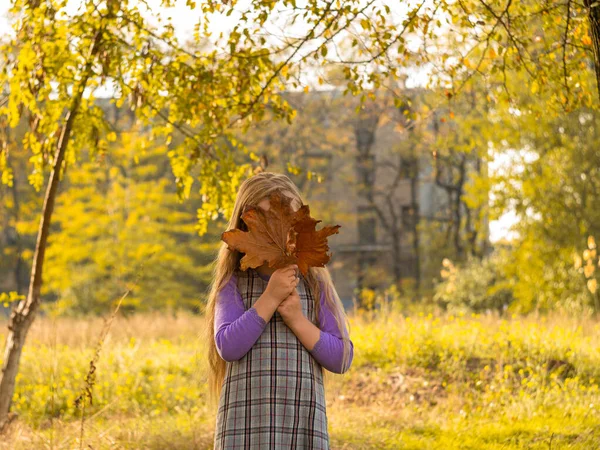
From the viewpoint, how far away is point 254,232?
268cm

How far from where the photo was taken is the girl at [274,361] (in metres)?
2.64

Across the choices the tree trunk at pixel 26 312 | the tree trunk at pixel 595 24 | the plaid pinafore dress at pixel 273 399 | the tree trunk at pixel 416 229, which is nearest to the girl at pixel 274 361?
the plaid pinafore dress at pixel 273 399

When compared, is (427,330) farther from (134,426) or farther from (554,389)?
(134,426)

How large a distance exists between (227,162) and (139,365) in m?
4.08

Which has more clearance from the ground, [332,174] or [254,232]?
Answer: [332,174]

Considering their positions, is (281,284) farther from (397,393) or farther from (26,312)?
(397,393)

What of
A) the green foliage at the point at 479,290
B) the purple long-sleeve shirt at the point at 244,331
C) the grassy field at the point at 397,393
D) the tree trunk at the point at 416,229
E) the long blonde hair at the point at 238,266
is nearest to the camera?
the purple long-sleeve shirt at the point at 244,331

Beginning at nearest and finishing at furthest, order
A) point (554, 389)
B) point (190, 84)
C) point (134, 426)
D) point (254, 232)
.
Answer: point (254, 232)
point (190, 84)
point (134, 426)
point (554, 389)

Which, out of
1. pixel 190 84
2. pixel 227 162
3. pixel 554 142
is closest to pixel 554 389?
pixel 227 162

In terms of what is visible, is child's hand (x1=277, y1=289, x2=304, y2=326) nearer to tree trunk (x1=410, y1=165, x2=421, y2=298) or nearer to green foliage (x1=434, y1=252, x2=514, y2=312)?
green foliage (x1=434, y1=252, x2=514, y2=312)

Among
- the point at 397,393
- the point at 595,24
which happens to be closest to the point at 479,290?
the point at 397,393

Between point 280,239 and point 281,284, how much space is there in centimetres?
16

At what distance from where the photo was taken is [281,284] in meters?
2.64

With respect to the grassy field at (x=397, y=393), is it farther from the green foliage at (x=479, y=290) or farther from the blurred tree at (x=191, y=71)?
the green foliage at (x=479, y=290)
